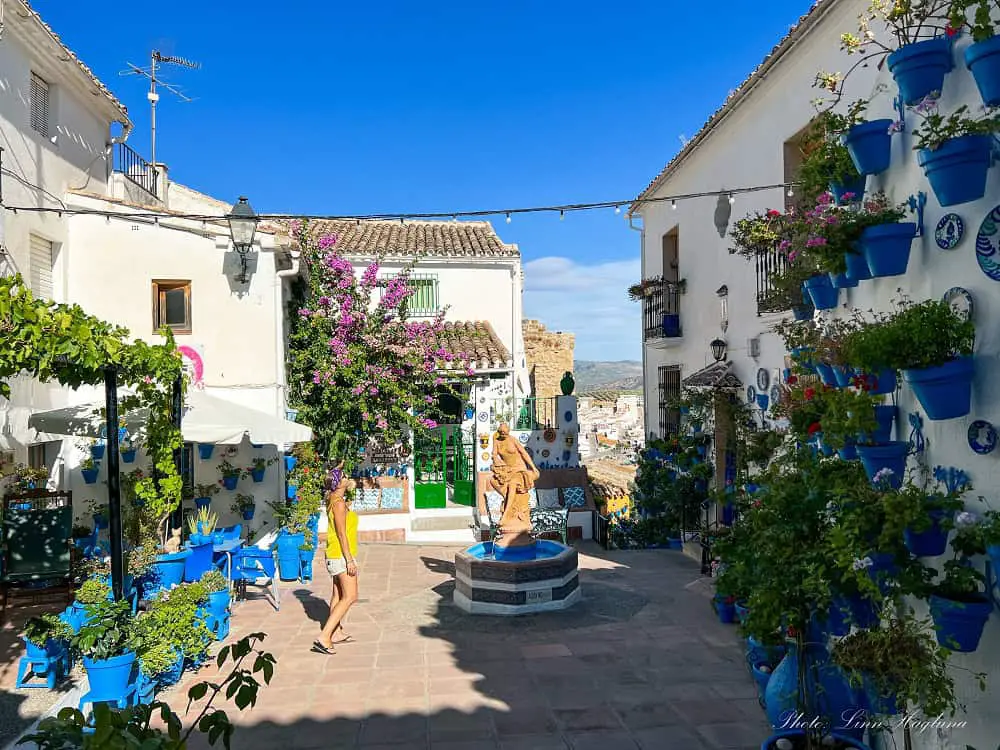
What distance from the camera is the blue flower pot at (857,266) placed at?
4.26 m

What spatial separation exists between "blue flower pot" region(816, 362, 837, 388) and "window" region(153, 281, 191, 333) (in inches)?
398

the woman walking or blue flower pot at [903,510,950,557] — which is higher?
blue flower pot at [903,510,950,557]

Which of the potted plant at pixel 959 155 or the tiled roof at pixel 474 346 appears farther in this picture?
the tiled roof at pixel 474 346

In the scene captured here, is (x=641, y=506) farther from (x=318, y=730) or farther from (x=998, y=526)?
(x=998, y=526)

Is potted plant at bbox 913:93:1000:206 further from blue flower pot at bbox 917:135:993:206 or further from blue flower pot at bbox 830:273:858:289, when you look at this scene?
blue flower pot at bbox 830:273:858:289

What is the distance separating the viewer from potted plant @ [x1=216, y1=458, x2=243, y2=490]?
11727 mm

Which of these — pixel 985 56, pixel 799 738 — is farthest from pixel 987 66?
pixel 799 738

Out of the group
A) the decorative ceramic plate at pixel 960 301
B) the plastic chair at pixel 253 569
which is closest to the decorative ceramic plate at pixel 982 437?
the decorative ceramic plate at pixel 960 301

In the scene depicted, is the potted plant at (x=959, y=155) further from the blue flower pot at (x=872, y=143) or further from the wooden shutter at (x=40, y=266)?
the wooden shutter at (x=40, y=266)

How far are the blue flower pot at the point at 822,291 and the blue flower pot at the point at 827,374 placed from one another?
544mm

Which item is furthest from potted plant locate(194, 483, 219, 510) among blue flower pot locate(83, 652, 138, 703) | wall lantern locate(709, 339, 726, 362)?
wall lantern locate(709, 339, 726, 362)

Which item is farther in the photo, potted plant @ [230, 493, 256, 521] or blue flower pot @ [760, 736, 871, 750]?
potted plant @ [230, 493, 256, 521]

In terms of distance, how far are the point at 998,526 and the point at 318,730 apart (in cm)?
480

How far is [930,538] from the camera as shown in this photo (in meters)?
3.53
